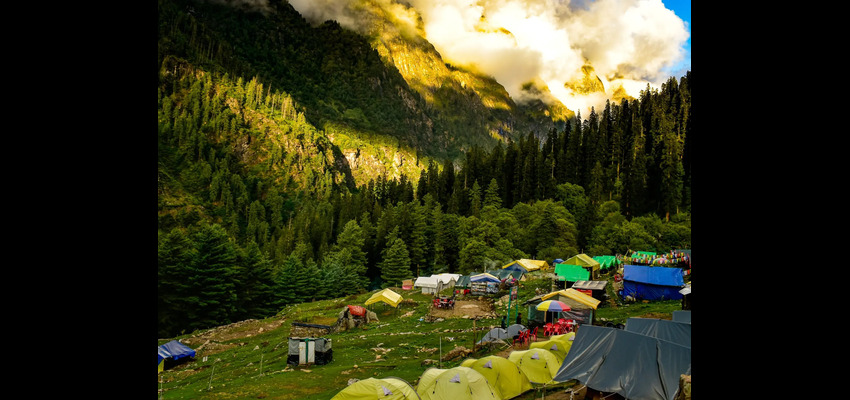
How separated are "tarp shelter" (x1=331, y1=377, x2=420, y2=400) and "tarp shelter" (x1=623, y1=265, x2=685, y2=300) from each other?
26.0 meters

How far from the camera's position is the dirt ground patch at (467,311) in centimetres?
3603

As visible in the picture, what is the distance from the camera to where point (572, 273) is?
41.8 meters

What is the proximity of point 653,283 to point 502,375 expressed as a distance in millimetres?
22411

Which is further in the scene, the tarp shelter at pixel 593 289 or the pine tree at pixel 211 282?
the pine tree at pixel 211 282

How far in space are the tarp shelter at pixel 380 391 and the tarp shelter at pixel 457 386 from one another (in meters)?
0.58

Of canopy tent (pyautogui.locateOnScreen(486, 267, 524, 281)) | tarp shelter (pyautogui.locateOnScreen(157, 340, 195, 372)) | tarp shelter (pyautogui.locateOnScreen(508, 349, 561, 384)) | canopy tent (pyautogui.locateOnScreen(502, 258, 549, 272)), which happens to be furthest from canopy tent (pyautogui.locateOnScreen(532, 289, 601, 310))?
canopy tent (pyautogui.locateOnScreen(502, 258, 549, 272))

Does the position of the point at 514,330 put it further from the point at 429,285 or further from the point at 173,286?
the point at 173,286

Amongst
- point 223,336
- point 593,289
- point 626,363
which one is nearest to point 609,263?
point 593,289

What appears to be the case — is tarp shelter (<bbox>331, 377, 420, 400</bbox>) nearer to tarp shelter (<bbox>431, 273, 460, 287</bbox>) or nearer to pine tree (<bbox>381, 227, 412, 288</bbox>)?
tarp shelter (<bbox>431, 273, 460, 287</bbox>)

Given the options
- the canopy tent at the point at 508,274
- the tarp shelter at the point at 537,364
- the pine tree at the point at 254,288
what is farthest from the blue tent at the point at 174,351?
the canopy tent at the point at 508,274

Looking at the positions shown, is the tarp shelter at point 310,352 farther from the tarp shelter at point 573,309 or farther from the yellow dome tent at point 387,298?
the yellow dome tent at point 387,298
